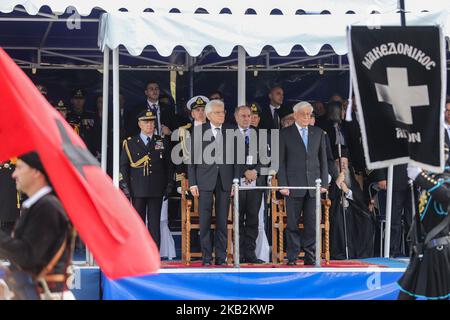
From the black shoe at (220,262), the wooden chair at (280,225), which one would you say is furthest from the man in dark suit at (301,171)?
the black shoe at (220,262)

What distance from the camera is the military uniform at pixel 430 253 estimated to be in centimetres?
927

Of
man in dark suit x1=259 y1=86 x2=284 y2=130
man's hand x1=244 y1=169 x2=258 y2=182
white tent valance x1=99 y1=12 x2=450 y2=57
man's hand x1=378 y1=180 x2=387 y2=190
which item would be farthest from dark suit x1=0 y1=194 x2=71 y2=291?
man's hand x1=378 y1=180 x2=387 y2=190

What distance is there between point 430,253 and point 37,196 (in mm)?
3811

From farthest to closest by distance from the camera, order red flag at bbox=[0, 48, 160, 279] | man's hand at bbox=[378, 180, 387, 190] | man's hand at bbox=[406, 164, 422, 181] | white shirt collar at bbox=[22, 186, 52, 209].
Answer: man's hand at bbox=[378, 180, 387, 190]
man's hand at bbox=[406, 164, 422, 181]
white shirt collar at bbox=[22, 186, 52, 209]
red flag at bbox=[0, 48, 160, 279]

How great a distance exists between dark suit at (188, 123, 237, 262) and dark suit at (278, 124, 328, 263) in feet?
2.25

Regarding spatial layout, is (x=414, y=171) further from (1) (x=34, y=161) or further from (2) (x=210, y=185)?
(2) (x=210, y=185)

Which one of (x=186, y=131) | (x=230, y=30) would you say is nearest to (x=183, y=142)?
(x=186, y=131)

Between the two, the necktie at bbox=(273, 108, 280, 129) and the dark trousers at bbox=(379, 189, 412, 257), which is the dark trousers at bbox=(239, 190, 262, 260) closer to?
the necktie at bbox=(273, 108, 280, 129)

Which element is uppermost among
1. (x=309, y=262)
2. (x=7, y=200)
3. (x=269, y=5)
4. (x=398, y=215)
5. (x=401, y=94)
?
(x=269, y=5)

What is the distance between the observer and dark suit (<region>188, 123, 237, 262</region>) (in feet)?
40.9

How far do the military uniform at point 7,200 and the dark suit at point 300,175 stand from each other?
341cm

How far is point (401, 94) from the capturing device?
329 inches

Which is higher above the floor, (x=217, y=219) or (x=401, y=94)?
(x=401, y=94)
